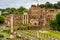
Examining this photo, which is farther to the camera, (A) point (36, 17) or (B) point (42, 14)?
(A) point (36, 17)

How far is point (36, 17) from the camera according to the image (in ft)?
138

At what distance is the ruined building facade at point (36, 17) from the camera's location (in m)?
41.0

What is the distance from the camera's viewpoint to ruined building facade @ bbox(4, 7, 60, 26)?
134 ft

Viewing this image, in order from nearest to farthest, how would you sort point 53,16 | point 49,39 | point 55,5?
1. point 49,39
2. point 53,16
3. point 55,5

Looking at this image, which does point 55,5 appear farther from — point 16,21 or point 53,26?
point 53,26

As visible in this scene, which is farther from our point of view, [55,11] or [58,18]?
[55,11]

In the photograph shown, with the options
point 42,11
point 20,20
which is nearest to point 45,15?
point 42,11

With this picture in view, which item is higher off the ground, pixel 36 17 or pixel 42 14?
pixel 42 14

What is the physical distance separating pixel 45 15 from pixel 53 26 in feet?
28.5

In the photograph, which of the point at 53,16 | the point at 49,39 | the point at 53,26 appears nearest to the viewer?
the point at 49,39

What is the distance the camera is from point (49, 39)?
59.9ft

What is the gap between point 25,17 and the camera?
42.3 meters

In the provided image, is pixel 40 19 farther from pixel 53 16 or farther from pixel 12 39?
pixel 12 39

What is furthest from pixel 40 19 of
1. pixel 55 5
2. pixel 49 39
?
pixel 49 39
